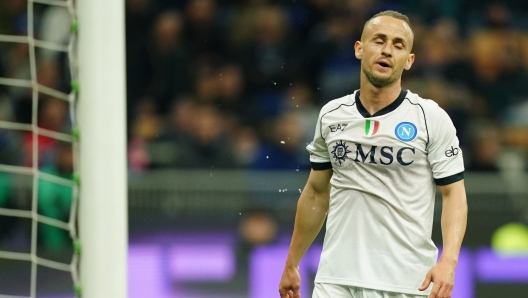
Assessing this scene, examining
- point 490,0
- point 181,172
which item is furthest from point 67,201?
point 490,0

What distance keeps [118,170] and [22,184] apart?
4873mm

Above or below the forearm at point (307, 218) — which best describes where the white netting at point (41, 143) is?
above

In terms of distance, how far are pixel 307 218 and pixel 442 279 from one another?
0.95 meters

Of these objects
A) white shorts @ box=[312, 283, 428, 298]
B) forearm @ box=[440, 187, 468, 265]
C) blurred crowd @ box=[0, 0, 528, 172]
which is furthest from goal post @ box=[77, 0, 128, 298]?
blurred crowd @ box=[0, 0, 528, 172]

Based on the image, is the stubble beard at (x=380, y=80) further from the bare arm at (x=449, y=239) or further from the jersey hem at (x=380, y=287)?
the jersey hem at (x=380, y=287)

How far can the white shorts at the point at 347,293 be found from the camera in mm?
4246

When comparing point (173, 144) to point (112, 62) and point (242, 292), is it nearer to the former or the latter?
point (242, 292)

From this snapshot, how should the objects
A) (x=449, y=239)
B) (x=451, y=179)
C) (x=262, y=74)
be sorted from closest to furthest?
(x=449, y=239) < (x=451, y=179) < (x=262, y=74)

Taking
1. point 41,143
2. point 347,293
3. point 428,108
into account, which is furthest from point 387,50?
point 41,143

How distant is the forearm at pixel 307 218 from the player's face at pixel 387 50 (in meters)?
0.67

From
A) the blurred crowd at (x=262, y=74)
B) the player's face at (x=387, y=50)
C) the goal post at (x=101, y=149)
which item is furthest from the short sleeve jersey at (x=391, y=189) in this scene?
the blurred crowd at (x=262, y=74)

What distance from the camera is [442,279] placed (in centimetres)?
392

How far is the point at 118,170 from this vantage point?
369cm

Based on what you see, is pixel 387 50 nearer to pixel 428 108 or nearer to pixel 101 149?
pixel 428 108
